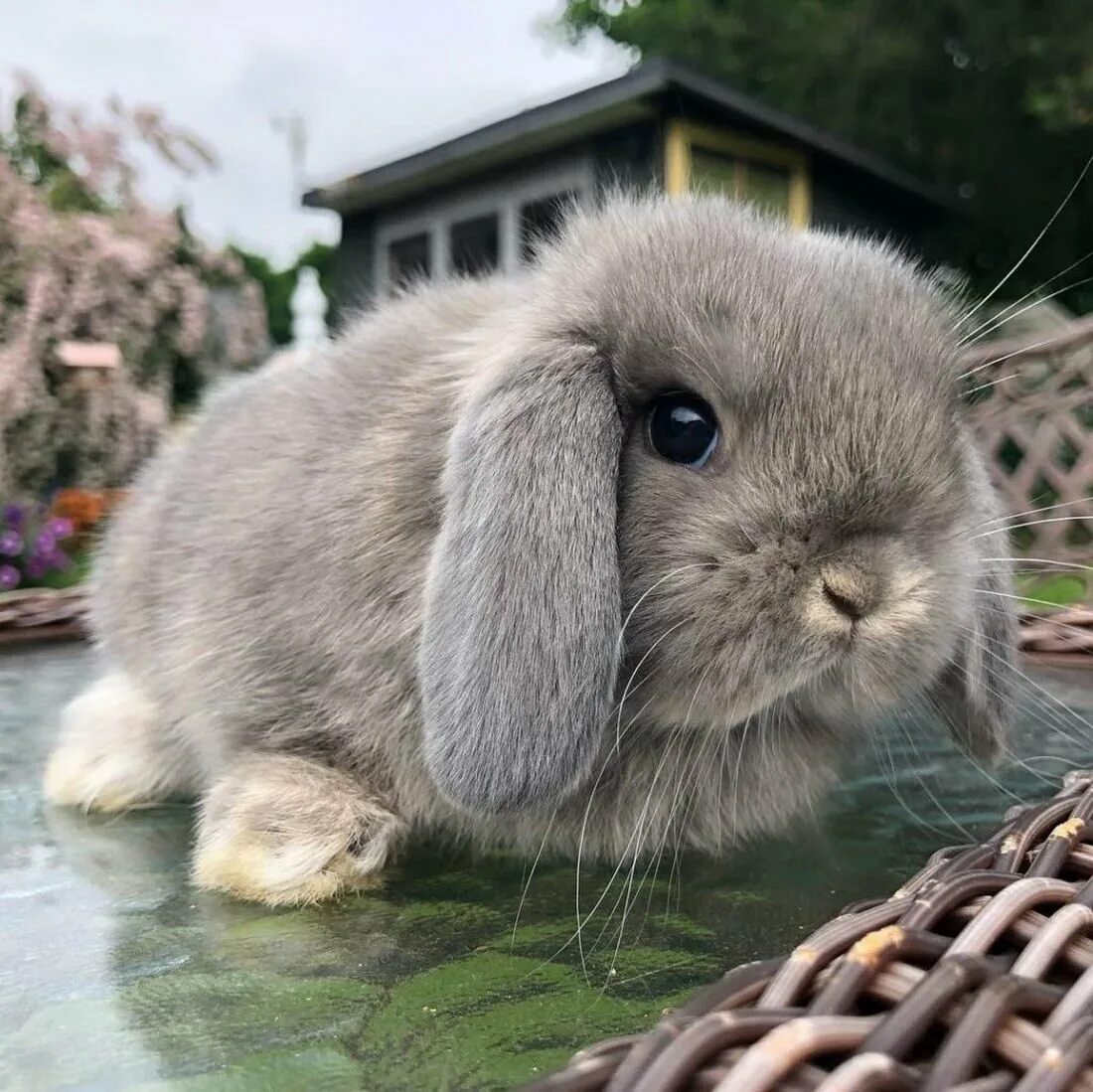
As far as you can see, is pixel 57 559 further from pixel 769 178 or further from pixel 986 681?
pixel 769 178

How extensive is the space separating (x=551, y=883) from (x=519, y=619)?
326mm

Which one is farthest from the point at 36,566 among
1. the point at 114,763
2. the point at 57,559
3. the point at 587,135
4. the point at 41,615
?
the point at 587,135

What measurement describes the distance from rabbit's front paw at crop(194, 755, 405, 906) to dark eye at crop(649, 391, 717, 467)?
463 millimetres

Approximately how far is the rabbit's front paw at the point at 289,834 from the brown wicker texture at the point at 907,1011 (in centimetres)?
51

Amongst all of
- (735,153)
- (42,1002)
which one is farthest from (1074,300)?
(42,1002)

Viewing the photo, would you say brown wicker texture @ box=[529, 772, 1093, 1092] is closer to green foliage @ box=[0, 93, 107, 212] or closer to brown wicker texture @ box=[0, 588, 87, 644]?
brown wicker texture @ box=[0, 588, 87, 644]

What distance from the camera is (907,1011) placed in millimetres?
523

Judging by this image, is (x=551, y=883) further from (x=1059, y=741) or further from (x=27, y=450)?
(x=27, y=450)

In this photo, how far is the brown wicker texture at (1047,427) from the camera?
2297 mm

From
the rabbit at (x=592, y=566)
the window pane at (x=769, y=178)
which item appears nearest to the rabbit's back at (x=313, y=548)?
the rabbit at (x=592, y=566)

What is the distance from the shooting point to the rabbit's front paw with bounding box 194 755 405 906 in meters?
0.99

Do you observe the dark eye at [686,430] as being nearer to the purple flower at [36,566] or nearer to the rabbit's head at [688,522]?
the rabbit's head at [688,522]

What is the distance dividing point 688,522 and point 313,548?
0.40 meters

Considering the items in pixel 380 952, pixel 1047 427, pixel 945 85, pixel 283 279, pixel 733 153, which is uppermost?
pixel 945 85
